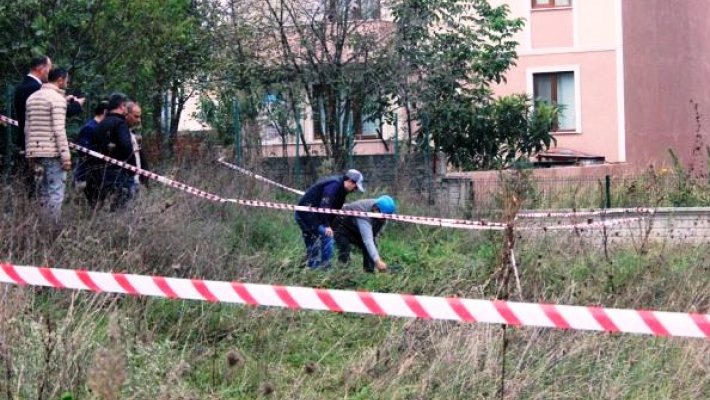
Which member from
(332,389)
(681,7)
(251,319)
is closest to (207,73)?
(251,319)

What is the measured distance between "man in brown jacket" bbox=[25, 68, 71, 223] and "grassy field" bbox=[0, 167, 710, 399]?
402 mm

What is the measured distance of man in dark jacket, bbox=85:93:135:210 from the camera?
10.5 meters

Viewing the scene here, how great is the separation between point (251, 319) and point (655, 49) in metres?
23.0

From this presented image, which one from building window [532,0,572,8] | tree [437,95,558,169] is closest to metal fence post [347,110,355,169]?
tree [437,95,558,169]

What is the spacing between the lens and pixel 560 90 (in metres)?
28.5

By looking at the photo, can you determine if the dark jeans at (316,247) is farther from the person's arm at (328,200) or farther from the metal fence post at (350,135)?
the metal fence post at (350,135)

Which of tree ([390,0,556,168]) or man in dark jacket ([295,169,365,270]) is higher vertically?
tree ([390,0,556,168])

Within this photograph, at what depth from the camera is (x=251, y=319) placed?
309 inches

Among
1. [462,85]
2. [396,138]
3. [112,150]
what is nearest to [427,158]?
[396,138]

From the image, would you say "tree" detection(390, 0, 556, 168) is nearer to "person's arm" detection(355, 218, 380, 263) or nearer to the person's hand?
"person's arm" detection(355, 218, 380, 263)

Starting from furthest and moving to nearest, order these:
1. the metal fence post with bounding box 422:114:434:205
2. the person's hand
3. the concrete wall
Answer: the concrete wall, the metal fence post with bounding box 422:114:434:205, the person's hand

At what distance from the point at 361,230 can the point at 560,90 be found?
719 inches

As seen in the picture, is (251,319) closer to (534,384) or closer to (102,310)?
(102,310)

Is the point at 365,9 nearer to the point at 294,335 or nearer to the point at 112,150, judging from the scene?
the point at 112,150
